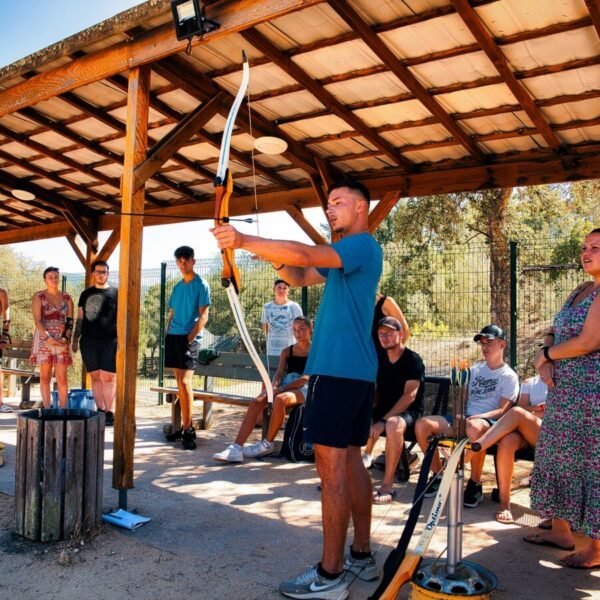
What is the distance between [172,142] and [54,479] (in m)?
2.42

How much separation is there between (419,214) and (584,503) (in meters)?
11.8

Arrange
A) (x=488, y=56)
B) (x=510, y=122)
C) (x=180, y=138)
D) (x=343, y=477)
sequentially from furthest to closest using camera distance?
(x=510, y=122) → (x=180, y=138) → (x=488, y=56) → (x=343, y=477)

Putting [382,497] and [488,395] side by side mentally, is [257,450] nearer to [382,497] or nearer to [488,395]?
[382,497]

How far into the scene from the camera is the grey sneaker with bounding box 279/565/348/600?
2695 mm

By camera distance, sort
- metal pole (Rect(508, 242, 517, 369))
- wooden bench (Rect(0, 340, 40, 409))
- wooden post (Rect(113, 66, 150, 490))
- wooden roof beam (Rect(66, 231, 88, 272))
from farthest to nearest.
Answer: wooden roof beam (Rect(66, 231, 88, 272)), wooden bench (Rect(0, 340, 40, 409)), metal pole (Rect(508, 242, 517, 369)), wooden post (Rect(113, 66, 150, 490))

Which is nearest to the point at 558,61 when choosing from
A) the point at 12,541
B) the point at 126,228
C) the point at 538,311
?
the point at 126,228

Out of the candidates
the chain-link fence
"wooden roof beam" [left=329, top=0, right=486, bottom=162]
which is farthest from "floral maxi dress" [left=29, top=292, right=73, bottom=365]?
"wooden roof beam" [left=329, top=0, right=486, bottom=162]

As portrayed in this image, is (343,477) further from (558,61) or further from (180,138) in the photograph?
(558,61)

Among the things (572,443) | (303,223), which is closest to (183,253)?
(303,223)

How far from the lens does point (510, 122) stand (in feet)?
17.6

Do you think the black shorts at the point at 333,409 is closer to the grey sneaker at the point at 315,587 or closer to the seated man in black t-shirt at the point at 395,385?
the grey sneaker at the point at 315,587

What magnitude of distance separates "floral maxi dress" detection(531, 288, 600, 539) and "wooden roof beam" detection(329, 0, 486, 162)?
2.30m

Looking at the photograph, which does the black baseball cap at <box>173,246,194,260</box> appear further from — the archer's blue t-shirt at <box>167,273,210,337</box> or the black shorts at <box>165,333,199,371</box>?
the black shorts at <box>165,333,199,371</box>

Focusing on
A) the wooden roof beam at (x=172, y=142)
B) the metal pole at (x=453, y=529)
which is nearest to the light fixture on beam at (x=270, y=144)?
the wooden roof beam at (x=172, y=142)
